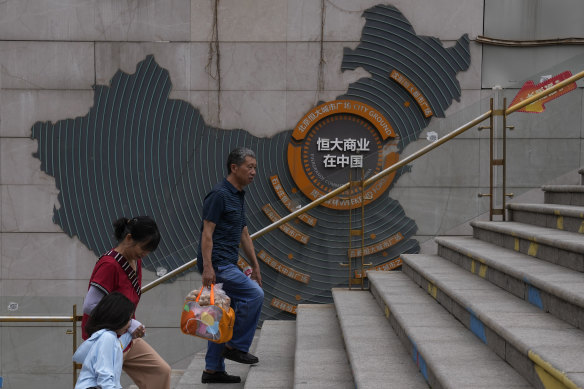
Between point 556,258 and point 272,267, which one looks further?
point 272,267

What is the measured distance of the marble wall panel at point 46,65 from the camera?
22.5ft

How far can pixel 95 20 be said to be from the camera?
22.5ft

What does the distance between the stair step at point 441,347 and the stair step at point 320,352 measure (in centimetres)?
42

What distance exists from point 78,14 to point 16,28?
718mm

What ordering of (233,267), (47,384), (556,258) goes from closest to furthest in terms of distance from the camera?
Result: (556,258)
(233,267)
(47,384)

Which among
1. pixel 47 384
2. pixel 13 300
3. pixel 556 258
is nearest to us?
pixel 556 258

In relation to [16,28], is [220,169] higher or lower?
lower

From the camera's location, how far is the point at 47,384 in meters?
6.76

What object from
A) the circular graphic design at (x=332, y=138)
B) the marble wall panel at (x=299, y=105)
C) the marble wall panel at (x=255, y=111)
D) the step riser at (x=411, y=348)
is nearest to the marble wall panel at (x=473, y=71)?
the circular graphic design at (x=332, y=138)

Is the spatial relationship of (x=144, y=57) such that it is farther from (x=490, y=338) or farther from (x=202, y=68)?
(x=490, y=338)

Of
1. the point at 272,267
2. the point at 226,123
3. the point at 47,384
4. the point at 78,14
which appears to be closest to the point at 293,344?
the point at 272,267

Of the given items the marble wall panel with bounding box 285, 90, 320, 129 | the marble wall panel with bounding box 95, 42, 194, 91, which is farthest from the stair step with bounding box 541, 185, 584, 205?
the marble wall panel with bounding box 95, 42, 194, 91

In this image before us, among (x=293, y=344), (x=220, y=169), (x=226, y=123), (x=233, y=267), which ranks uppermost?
(x=226, y=123)

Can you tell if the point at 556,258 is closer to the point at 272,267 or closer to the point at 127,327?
the point at 127,327
